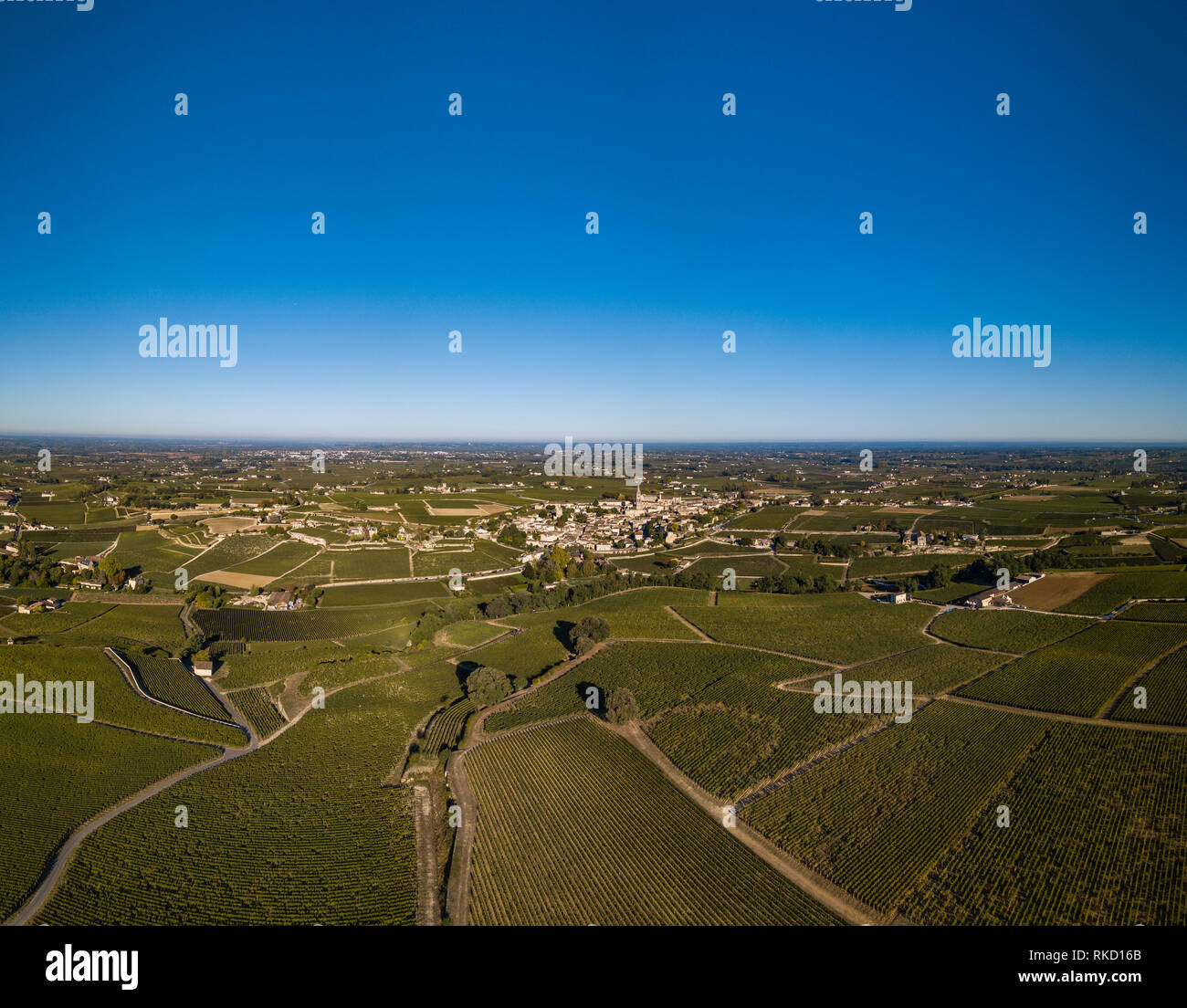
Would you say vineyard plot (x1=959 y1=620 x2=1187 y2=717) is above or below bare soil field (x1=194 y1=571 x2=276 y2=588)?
below

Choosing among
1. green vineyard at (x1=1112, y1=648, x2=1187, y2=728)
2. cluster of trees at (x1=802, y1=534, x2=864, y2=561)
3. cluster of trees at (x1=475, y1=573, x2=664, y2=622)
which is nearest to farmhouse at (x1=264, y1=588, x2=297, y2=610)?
cluster of trees at (x1=475, y1=573, x2=664, y2=622)

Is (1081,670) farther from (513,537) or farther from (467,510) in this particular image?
(467,510)

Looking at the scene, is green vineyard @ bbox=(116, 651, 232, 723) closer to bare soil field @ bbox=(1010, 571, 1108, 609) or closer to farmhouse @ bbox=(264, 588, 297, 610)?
farmhouse @ bbox=(264, 588, 297, 610)

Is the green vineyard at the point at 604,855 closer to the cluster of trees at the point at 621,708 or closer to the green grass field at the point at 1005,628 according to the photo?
Answer: the cluster of trees at the point at 621,708

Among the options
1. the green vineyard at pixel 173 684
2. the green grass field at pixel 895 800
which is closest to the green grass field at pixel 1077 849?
the green grass field at pixel 895 800
